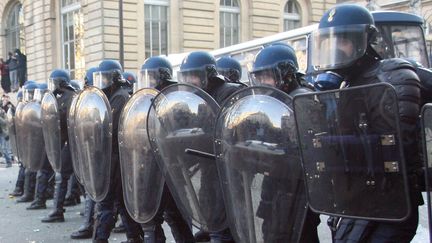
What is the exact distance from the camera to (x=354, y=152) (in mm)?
2436

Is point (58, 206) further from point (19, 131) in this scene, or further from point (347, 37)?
point (347, 37)

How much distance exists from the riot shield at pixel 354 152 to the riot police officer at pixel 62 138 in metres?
4.28

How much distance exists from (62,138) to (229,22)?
71.7 feet

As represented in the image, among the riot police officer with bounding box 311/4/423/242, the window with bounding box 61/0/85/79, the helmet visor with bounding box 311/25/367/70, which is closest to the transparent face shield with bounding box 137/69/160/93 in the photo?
the riot police officer with bounding box 311/4/423/242

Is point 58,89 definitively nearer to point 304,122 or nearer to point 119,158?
point 119,158

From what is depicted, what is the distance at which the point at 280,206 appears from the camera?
9.19 ft

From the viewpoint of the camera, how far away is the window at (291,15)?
29812 millimetres

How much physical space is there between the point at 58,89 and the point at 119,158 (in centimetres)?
249

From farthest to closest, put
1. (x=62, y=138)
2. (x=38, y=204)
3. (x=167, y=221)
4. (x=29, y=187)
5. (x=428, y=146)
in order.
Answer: (x=29, y=187) → (x=38, y=204) → (x=62, y=138) → (x=167, y=221) → (x=428, y=146)

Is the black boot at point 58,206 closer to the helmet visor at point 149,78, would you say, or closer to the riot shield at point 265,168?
the helmet visor at point 149,78

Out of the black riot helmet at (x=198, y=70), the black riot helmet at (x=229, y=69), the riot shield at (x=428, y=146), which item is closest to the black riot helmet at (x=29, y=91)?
the black riot helmet at (x=229, y=69)

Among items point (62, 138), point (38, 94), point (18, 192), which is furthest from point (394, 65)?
point (18, 192)

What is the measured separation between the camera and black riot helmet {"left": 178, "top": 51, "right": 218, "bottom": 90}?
444 centimetres

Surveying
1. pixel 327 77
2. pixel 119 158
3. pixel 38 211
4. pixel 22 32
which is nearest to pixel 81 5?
pixel 22 32
